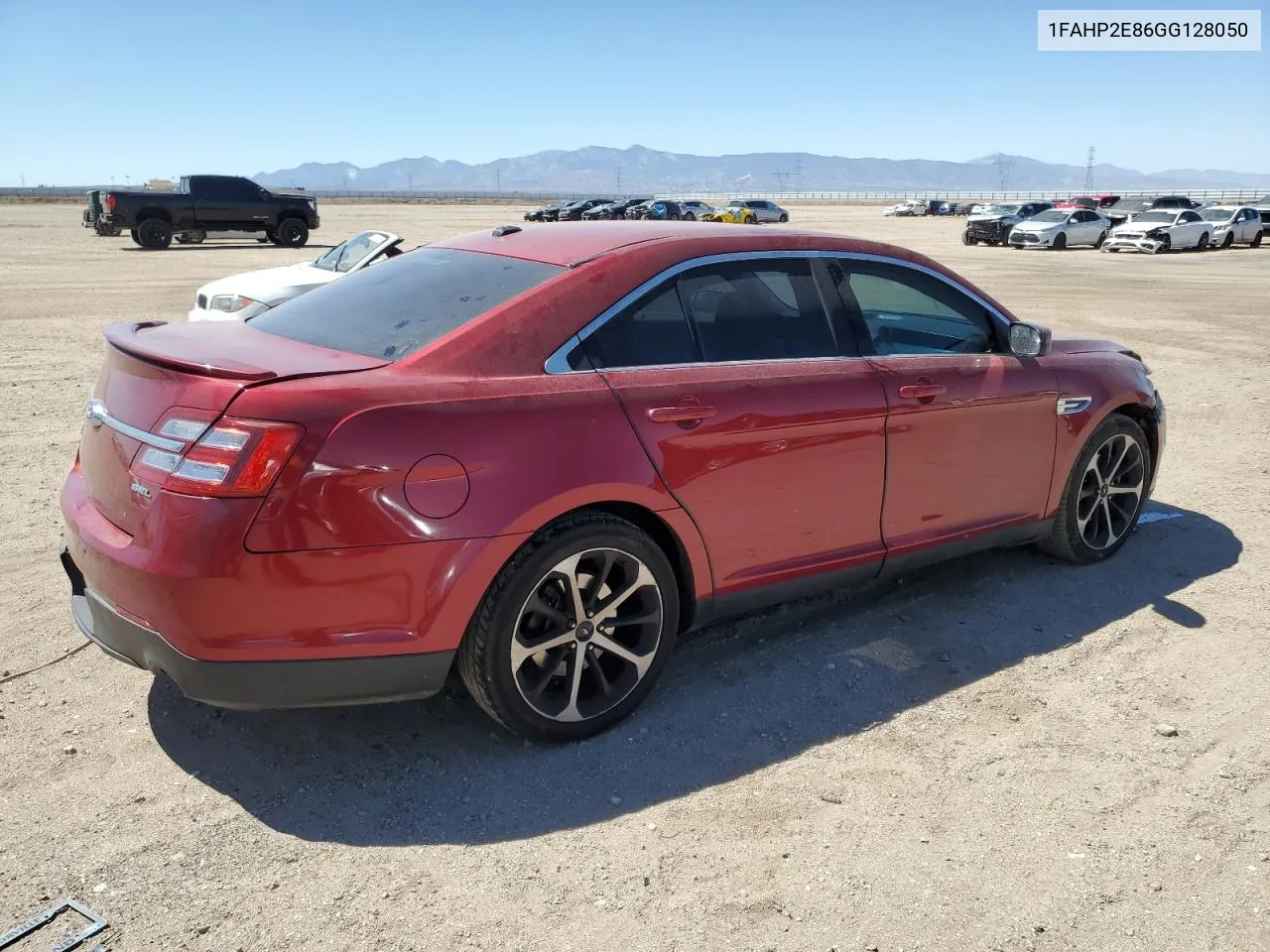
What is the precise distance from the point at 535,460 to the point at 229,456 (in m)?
0.84

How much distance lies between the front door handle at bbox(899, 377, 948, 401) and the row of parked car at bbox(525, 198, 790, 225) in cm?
3824

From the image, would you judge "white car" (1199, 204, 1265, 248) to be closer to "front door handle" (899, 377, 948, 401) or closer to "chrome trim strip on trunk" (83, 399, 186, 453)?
"front door handle" (899, 377, 948, 401)

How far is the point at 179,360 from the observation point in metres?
3.04

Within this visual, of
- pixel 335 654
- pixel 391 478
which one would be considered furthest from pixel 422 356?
pixel 335 654

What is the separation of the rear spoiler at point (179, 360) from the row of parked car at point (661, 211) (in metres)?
39.1

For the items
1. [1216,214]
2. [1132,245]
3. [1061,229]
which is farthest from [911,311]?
[1216,214]

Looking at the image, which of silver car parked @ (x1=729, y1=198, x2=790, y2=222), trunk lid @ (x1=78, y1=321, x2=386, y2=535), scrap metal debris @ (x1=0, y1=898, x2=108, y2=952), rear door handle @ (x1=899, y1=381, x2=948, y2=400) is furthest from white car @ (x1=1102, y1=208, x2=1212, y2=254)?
scrap metal debris @ (x1=0, y1=898, x2=108, y2=952)

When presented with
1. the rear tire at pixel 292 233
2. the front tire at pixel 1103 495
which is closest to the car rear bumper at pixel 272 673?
the front tire at pixel 1103 495

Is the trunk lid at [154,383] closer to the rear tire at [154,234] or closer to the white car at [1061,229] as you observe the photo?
the rear tire at [154,234]

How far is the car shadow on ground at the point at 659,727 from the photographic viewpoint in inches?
123

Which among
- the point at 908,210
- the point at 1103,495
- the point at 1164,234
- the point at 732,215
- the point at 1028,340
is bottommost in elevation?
the point at 1103,495

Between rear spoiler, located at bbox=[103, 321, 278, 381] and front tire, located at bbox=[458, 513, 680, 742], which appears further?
front tire, located at bbox=[458, 513, 680, 742]

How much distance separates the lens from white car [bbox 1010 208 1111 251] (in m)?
36.3

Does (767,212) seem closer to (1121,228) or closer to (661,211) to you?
(661,211)
